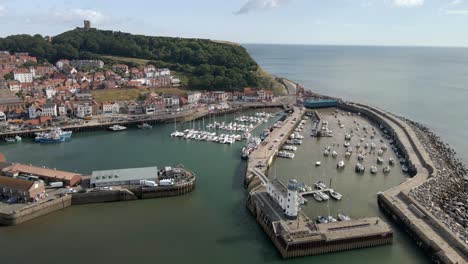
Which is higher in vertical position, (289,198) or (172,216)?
(289,198)

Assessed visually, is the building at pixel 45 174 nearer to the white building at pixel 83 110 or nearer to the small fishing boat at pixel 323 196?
the small fishing boat at pixel 323 196

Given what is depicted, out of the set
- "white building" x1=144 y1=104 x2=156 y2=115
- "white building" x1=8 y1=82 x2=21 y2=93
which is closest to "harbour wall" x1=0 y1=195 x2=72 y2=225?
"white building" x1=144 y1=104 x2=156 y2=115

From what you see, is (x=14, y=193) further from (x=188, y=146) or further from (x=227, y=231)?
(x=188, y=146)

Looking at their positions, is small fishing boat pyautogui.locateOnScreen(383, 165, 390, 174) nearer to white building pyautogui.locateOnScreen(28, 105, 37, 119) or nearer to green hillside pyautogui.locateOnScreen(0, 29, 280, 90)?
green hillside pyautogui.locateOnScreen(0, 29, 280, 90)

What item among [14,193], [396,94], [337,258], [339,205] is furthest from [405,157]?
[396,94]

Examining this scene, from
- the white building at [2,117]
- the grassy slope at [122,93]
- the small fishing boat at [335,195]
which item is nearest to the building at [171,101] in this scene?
the grassy slope at [122,93]

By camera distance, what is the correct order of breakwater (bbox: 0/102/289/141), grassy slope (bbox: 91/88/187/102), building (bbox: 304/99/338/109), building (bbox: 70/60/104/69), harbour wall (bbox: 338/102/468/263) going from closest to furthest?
harbour wall (bbox: 338/102/468/263) < breakwater (bbox: 0/102/289/141) < building (bbox: 304/99/338/109) < grassy slope (bbox: 91/88/187/102) < building (bbox: 70/60/104/69)

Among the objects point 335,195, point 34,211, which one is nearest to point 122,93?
point 34,211

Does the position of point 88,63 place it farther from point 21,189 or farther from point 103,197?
point 103,197
